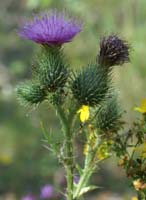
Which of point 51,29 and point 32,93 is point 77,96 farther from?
point 51,29

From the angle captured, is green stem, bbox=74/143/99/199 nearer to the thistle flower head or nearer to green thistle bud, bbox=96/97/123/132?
green thistle bud, bbox=96/97/123/132

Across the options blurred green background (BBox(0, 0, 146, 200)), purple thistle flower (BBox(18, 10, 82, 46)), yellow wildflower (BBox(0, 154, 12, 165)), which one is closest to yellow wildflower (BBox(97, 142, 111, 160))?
purple thistle flower (BBox(18, 10, 82, 46))

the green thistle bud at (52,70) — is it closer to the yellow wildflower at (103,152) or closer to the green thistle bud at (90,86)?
the green thistle bud at (90,86)

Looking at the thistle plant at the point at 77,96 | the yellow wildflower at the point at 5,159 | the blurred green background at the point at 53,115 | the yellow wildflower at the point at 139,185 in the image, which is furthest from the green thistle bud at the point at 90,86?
the yellow wildflower at the point at 5,159

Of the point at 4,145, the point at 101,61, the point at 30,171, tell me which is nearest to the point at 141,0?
the point at 30,171

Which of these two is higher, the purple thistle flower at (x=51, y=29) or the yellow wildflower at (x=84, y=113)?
the purple thistle flower at (x=51, y=29)

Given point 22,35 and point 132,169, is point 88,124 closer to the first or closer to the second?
point 132,169
